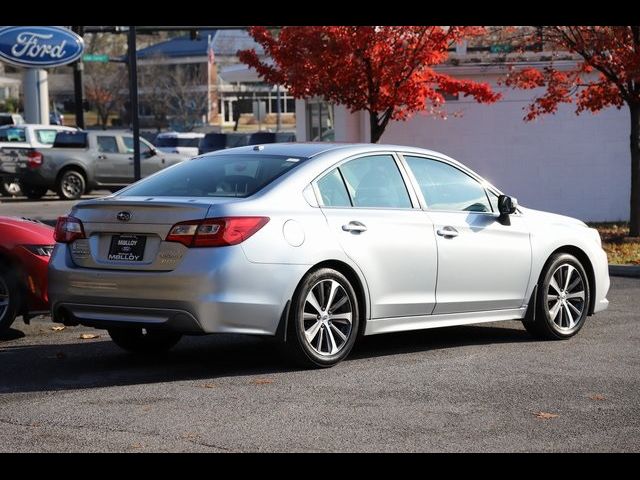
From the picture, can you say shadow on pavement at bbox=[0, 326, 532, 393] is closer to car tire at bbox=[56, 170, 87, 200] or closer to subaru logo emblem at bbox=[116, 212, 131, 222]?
subaru logo emblem at bbox=[116, 212, 131, 222]

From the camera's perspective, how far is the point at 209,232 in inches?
315

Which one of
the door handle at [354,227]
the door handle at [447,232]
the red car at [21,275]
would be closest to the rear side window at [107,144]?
the red car at [21,275]

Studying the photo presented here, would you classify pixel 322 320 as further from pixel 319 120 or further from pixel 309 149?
pixel 319 120

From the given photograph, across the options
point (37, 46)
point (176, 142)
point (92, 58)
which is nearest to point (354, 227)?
point (37, 46)

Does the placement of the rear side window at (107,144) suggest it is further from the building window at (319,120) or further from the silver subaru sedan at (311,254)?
the silver subaru sedan at (311,254)

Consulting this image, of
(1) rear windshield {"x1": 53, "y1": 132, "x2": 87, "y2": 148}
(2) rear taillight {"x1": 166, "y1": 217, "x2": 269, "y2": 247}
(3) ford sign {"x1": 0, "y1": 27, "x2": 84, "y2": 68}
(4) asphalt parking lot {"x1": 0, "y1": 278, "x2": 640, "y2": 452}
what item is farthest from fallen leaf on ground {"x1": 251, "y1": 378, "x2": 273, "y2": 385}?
(3) ford sign {"x1": 0, "y1": 27, "x2": 84, "y2": 68}

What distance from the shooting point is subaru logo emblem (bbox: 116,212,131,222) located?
8258 millimetres

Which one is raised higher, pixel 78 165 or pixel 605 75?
pixel 605 75

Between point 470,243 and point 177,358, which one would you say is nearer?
point 177,358

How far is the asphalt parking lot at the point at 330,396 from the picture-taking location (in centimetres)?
644

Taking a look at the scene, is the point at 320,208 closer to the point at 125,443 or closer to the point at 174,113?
the point at 125,443

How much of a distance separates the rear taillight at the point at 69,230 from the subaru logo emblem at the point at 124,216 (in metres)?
0.36

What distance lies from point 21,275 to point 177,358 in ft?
5.33
